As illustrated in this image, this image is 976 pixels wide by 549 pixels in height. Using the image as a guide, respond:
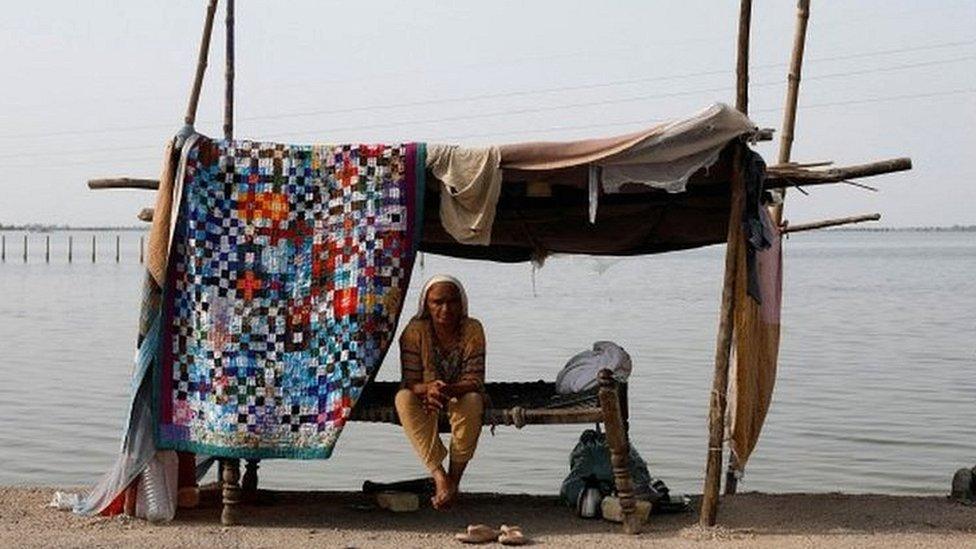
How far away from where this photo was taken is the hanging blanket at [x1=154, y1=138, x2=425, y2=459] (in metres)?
7.29

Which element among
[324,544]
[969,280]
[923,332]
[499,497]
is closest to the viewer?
[324,544]

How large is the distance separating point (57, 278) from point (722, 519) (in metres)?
42.9

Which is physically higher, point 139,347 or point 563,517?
point 139,347

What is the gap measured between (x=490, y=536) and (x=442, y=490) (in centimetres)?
38

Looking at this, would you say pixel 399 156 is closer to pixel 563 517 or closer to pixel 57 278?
pixel 563 517

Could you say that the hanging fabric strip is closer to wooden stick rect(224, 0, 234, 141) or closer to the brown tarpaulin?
the brown tarpaulin

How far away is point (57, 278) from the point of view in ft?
156

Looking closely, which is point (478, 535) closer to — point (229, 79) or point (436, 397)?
point (436, 397)

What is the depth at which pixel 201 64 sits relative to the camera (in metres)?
9.32

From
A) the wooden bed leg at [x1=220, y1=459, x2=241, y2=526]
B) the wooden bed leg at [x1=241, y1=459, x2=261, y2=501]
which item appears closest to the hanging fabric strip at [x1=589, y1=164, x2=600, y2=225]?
the wooden bed leg at [x1=220, y1=459, x2=241, y2=526]

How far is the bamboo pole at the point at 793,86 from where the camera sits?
9398 mm

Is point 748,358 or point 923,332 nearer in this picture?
point 748,358

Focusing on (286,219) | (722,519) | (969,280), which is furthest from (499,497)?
(969,280)

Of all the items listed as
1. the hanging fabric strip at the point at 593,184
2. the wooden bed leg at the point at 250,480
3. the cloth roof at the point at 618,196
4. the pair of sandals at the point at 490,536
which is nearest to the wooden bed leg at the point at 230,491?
the wooden bed leg at the point at 250,480
